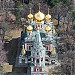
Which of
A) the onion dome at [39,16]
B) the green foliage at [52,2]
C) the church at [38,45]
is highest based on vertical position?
the green foliage at [52,2]

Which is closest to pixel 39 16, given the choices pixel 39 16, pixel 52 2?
pixel 39 16

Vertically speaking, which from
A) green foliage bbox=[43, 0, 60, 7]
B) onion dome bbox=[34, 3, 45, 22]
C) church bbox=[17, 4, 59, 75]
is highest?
green foliage bbox=[43, 0, 60, 7]

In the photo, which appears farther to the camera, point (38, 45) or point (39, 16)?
point (39, 16)

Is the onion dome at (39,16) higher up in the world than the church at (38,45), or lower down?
higher up

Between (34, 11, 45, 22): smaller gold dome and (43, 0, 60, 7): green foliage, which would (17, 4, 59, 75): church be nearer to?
(34, 11, 45, 22): smaller gold dome

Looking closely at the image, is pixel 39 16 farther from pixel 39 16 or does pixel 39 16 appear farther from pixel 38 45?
pixel 38 45

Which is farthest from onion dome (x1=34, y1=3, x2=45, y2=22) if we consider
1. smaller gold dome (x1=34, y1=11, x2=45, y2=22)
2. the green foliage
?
the green foliage

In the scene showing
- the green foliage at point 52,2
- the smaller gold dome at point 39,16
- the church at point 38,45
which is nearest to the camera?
the church at point 38,45

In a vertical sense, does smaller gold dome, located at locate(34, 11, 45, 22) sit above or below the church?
above

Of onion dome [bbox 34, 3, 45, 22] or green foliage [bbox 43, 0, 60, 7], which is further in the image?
green foliage [bbox 43, 0, 60, 7]

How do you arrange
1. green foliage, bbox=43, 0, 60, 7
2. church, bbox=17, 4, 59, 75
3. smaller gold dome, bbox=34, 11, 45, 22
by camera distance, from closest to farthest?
church, bbox=17, 4, 59, 75 → smaller gold dome, bbox=34, 11, 45, 22 → green foliage, bbox=43, 0, 60, 7

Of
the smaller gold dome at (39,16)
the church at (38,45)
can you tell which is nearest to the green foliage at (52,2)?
the church at (38,45)

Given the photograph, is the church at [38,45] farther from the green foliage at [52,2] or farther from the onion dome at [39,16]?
the green foliage at [52,2]
